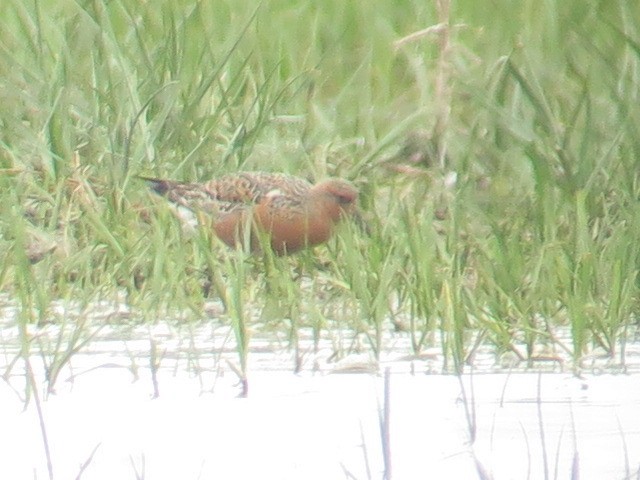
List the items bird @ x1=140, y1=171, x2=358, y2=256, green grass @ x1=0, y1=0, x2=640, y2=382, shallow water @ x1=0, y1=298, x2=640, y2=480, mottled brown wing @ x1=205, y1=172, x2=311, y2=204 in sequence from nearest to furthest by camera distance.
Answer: shallow water @ x1=0, y1=298, x2=640, y2=480
green grass @ x1=0, y1=0, x2=640, y2=382
bird @ x1=140, y1=171, x2=358, y2=256
mottled brown wing @ x1=205, y1=172, x2=311, y2=204

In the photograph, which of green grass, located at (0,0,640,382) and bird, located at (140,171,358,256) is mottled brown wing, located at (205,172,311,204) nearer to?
bird, located at (140,171,358,256)

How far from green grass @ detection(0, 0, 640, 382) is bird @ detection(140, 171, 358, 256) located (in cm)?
10

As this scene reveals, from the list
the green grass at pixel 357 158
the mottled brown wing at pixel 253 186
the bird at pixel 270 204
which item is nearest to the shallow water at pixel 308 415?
the green grass at pixel 357 158

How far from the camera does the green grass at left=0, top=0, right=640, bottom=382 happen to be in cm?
525

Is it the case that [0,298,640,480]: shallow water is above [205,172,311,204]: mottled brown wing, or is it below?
below

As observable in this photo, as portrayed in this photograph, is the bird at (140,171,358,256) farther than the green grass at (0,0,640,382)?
Yes

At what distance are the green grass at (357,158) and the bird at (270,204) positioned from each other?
0.34ft

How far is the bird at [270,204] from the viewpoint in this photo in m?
6.79

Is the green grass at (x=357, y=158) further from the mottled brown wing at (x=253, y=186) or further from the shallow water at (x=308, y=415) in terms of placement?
the mottled brown wing at (x=253, y=186)

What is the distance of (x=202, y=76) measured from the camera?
302 inches

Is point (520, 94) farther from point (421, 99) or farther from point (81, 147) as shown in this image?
point (81, 147)

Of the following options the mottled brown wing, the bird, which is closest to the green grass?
the bird

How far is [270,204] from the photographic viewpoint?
7.00m

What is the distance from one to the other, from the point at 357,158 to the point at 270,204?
2.56ft
